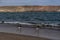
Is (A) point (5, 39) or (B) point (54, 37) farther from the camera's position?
(B) point (54, 37)

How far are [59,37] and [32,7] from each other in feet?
153

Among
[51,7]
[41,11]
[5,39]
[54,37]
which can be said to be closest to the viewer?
[5,39]

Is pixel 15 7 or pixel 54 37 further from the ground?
pixel 54 37

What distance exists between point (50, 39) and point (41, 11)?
185 feet

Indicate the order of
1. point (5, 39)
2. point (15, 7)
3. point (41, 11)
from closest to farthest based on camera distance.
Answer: point (5, 39), point (15, 7), point (41, 11)

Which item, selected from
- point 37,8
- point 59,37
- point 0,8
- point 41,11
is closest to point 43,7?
point 37,8

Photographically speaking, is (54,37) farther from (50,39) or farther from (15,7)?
(15,7)

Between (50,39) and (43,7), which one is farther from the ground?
(50,39)

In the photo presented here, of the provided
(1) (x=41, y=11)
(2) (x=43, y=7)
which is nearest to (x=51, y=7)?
(2) (x=43, y=7)

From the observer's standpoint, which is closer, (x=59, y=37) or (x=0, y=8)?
(x=59, y=37)

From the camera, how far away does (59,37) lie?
14.1 m

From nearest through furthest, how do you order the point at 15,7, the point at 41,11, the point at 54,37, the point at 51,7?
the point at 54,37, the point at 51,7, the point at 15,7, the point at 41,11

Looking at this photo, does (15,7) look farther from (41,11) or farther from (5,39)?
Answer: (5,39)

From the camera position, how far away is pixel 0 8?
2362 inches
